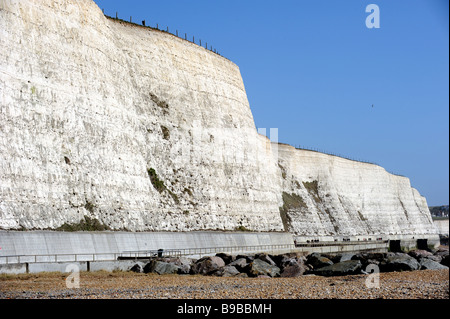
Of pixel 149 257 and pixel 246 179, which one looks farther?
pixel 246 179

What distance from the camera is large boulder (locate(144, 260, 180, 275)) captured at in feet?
98.7

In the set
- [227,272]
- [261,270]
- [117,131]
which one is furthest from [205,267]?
[117,131]

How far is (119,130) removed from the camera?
4000cm

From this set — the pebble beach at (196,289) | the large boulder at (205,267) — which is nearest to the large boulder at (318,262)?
the large boulder at (205,267)

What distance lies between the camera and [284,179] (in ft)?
278

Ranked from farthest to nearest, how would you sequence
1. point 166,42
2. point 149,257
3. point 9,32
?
point 166,42, point 149,257, point 9,32

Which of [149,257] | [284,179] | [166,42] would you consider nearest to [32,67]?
[149,257]

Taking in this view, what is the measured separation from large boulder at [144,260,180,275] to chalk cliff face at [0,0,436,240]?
539 cm

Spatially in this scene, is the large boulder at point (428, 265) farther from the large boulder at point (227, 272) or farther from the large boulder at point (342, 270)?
the large boulder at point (227, 272)

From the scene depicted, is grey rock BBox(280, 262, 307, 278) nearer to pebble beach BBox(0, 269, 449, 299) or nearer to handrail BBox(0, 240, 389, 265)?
pebble beach BBox(0, 269, 449, 299)

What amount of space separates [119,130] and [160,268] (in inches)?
511

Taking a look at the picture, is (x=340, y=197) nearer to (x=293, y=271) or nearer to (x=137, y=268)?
(x=293, y=271)
